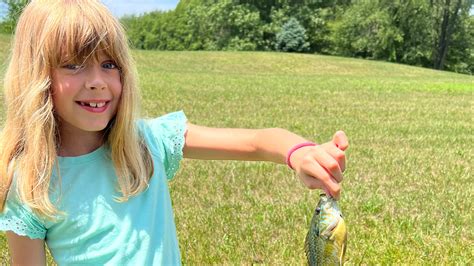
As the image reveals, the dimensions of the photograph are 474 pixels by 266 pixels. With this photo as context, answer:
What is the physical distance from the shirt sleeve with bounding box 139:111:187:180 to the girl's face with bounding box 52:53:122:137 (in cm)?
27

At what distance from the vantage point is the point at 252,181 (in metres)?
5.67

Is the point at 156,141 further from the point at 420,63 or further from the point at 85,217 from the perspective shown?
the point at 420,63

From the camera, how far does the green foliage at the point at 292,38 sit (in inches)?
1921

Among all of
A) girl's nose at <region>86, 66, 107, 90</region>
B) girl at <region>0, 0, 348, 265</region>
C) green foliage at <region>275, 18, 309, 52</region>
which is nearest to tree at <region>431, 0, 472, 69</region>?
green foliage at <region>275, 18, 309, 52</region>

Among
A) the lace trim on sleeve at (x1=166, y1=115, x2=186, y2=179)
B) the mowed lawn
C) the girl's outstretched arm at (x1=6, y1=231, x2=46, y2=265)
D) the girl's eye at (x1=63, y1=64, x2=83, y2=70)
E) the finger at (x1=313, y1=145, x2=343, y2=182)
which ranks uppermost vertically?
the girl's eye at (x1=63, y1=64, x2=83, y2=70)

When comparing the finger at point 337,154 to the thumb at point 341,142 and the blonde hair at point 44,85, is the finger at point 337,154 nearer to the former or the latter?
the thumb at point 341,142

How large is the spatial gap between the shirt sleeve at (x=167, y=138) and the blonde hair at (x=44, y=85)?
8.5 inches

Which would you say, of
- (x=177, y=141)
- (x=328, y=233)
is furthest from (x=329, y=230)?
(x=177, y=141)

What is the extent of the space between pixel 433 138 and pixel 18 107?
7311 mm

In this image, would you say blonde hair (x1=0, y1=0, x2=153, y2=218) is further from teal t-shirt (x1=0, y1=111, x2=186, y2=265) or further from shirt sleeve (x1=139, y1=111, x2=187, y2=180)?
shirt sleeve (x1=139, y1=111, x2=187, y2=180)

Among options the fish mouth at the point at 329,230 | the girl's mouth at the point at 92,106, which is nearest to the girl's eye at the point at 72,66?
the girl's mouth at the point at 92,106

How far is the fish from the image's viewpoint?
1.49 m

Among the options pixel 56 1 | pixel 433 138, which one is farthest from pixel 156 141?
pixel 433 138

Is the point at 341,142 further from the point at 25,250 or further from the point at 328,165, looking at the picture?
the point at 25,250
